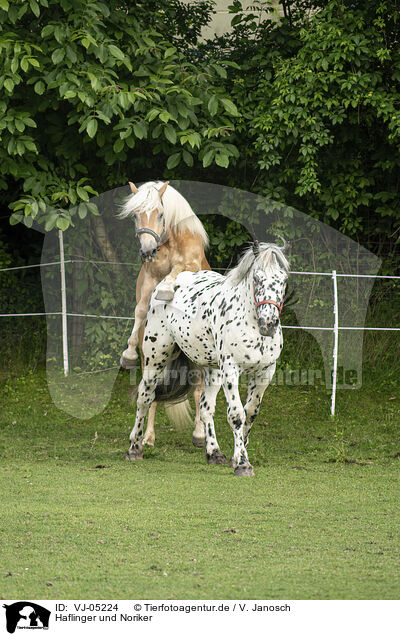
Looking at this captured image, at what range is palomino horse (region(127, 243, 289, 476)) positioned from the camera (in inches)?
220

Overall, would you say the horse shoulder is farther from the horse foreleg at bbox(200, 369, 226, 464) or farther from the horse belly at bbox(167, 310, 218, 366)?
the horse foreleg at bbox(200, 369, 226, 464)

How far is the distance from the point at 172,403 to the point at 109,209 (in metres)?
3.33

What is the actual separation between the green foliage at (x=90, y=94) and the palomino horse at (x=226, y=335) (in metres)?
1.32

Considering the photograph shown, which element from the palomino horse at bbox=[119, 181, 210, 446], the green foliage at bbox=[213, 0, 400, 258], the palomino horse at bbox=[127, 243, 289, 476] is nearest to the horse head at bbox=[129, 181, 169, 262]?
the palomino horse at bbox=[119, 181, 210, 446]

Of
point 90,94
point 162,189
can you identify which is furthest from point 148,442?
point 90,94

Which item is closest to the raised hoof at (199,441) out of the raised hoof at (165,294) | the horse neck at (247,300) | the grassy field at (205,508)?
the grassy field at (205,508)

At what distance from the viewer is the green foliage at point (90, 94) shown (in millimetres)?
6766

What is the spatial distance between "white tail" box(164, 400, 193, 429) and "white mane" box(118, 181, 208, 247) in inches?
62.7

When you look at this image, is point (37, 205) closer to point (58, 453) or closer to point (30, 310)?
point (58, 453)

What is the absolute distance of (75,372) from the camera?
915 cm

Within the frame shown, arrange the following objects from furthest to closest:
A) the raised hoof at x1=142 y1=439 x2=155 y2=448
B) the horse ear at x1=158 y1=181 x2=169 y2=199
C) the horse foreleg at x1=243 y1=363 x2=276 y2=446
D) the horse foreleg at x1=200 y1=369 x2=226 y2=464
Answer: the raised hoof at x1=142 y1=439 x2=155 y2=448 < the horse foreleg at x1=200 y1=369 x2=226 y2=464 < the horse ear at x1=158 y1=181 x2=169 y2=199 < the horse foreleg at x1=243 y1=363 x2=276 y2=446

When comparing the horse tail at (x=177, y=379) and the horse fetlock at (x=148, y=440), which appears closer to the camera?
the horse tail at (x=177, y=379)
